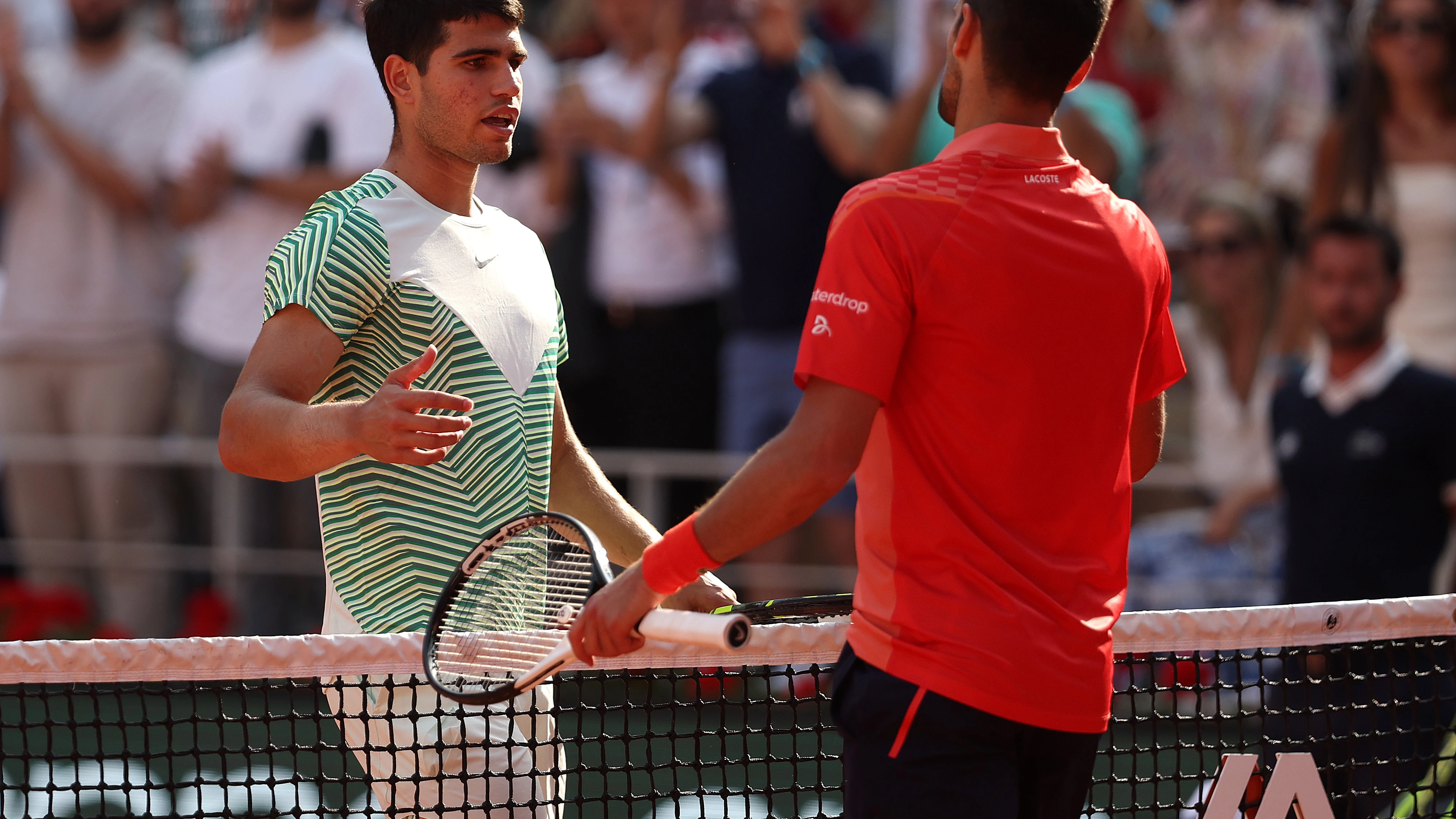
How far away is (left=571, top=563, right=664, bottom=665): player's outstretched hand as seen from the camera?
8.30 feet

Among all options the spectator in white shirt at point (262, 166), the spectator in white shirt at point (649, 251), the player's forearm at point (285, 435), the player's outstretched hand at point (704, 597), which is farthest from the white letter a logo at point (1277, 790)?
the spectator in white shirt at point (262, 166)

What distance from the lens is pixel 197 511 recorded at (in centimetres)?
857

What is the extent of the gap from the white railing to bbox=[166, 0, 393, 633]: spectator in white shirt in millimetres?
138

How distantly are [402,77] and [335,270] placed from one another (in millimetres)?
441

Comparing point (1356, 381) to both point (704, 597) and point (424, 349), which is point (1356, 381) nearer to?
point (704, 597)

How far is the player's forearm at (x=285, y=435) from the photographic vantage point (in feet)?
8.79

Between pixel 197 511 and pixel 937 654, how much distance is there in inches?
268

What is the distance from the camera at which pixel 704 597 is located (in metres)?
3.09

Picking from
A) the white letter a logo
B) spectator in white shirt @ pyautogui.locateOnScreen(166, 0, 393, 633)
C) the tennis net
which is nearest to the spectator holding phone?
spectator in white shirt @ pyautogui.locateOnScreen(166, 0, 393, 633)

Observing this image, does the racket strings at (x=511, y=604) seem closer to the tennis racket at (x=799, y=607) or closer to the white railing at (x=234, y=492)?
the tennis racket at (x=799, y=607)

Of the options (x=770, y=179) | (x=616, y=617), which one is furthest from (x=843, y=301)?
(x=770, y=179)

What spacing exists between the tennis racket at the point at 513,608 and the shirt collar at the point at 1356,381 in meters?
3.86

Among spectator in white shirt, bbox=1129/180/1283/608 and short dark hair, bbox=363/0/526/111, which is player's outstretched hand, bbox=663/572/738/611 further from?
spectator in white shirt, bbox=1129/180/1283/608

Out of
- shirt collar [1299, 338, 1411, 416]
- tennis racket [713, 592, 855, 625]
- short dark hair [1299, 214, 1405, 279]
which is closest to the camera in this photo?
tennis racket [713, 592, 855, 625]
